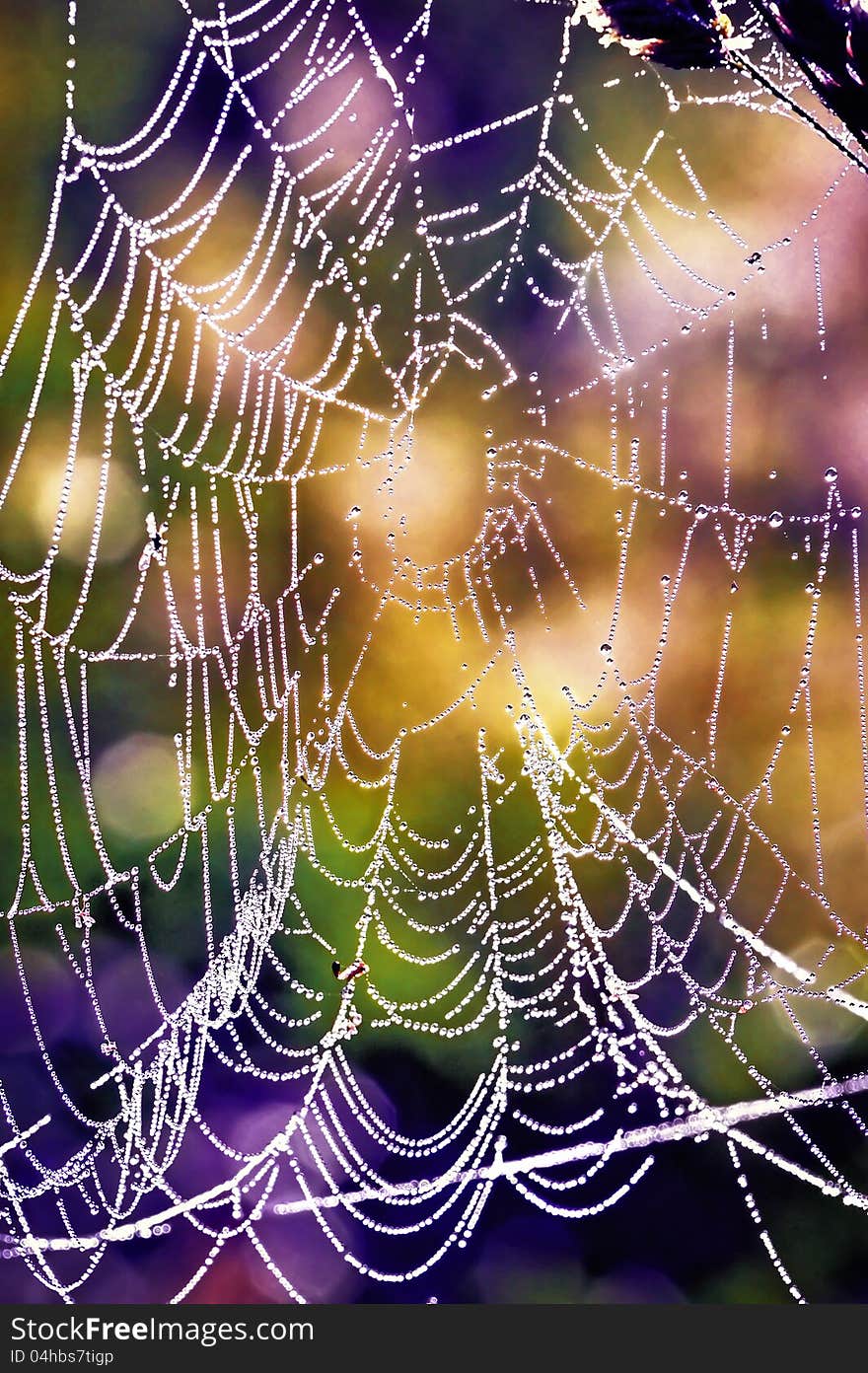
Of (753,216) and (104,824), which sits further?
(104,824)

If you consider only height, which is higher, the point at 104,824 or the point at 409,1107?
the point at 104,824

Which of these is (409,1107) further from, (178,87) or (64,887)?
(178,87)

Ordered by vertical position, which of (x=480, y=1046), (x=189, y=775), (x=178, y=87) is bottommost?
(x=480, y=1046)

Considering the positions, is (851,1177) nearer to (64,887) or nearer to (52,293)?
(64,887)

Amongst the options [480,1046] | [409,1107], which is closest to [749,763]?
[480,1046]

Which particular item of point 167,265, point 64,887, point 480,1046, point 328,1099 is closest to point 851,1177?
point 480,1046

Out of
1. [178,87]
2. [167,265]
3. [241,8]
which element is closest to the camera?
[167,265]

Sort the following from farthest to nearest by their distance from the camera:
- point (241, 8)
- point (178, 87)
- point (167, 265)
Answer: point (178, 87)
point (241, 8)
point (167, 265)
